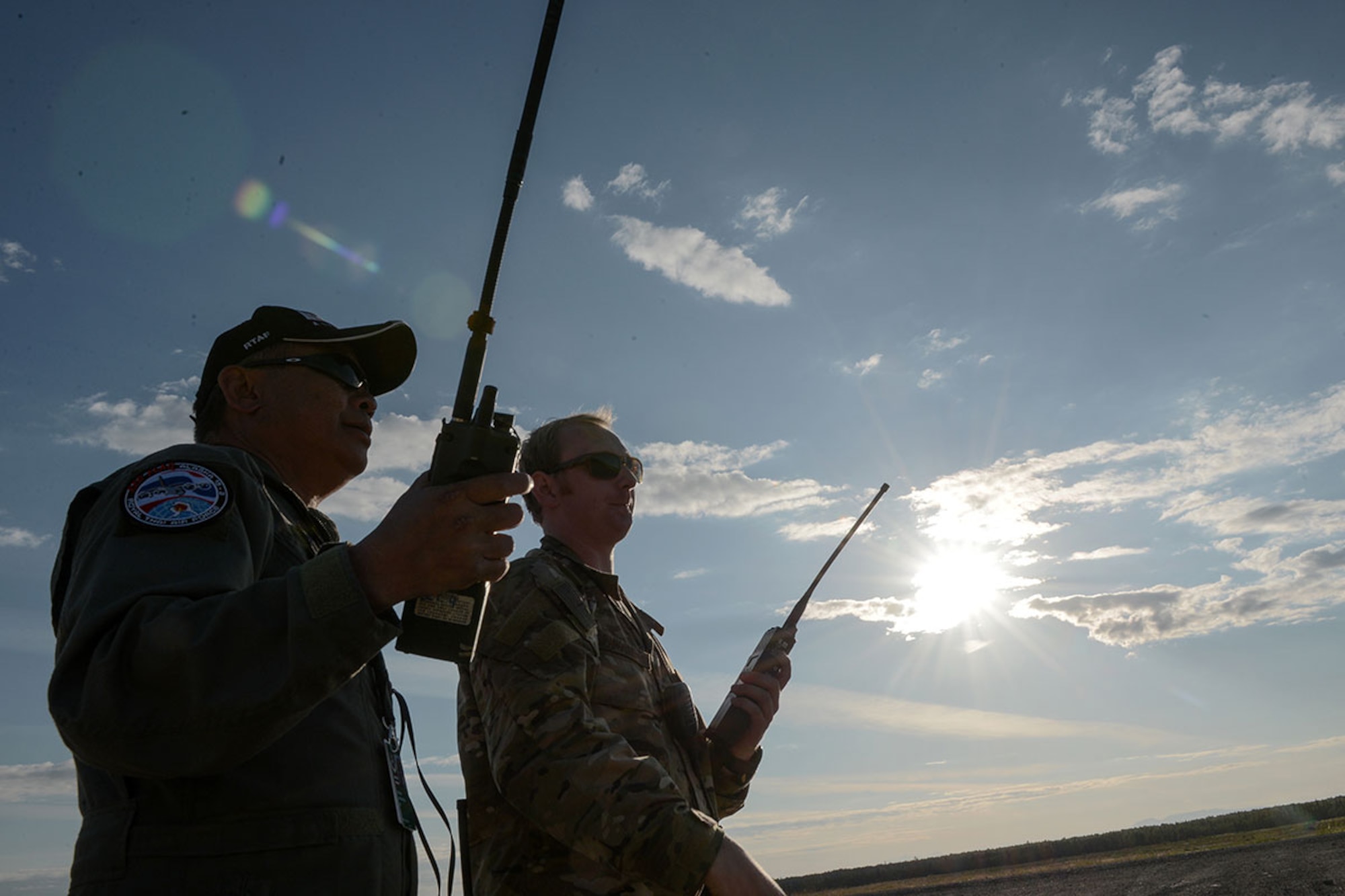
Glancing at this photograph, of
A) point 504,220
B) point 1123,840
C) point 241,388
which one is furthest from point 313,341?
point 1123,840

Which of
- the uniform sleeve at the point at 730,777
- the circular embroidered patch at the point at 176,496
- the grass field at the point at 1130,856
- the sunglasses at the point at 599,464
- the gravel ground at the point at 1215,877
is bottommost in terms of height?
the grass field at the point at 1130,856

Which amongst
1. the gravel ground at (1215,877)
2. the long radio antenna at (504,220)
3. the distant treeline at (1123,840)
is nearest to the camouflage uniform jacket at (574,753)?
the long radio antenna at (504,220)

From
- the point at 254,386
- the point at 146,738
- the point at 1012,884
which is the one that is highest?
the point at 254,386

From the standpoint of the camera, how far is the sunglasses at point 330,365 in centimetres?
321

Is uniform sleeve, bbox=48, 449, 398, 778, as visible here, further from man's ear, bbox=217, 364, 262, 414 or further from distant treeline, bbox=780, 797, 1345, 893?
distant treeline, bbox=780, 797, 1345, 893

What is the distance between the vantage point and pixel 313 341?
3316mm

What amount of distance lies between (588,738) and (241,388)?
1776 millimetres

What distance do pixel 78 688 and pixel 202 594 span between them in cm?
27

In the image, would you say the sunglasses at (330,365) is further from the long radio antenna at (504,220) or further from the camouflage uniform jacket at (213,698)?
the long radio antenna at (504,220)

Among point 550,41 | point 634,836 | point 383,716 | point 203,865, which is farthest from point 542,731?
point 550,41

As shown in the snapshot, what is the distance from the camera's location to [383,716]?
275 cm

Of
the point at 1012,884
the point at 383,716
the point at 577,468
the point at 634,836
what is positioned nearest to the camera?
the point at 383,716

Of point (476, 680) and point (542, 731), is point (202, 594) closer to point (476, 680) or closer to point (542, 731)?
point (542, 731)

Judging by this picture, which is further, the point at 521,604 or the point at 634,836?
the point at 521,604
